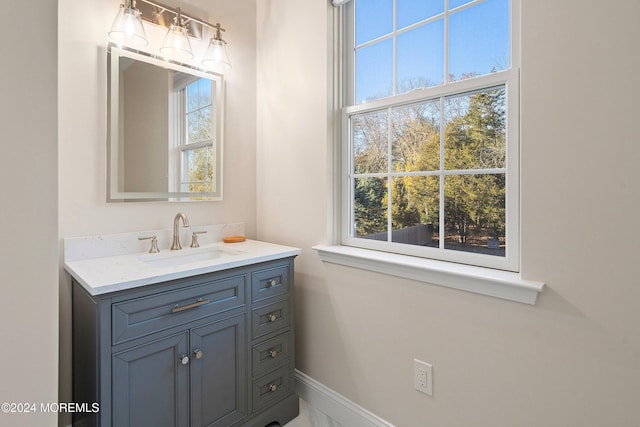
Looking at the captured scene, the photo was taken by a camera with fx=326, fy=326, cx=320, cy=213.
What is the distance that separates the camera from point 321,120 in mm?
1771

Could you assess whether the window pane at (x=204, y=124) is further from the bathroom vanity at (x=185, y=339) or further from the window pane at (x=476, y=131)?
the window pane at (x=476, y=131)

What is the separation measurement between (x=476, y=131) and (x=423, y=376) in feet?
3.40

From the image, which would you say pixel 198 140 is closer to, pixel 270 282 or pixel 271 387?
pixel 270 282

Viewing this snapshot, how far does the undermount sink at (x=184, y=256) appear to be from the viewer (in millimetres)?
1616

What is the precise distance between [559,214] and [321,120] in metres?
1.17

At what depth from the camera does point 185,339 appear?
1.30 m

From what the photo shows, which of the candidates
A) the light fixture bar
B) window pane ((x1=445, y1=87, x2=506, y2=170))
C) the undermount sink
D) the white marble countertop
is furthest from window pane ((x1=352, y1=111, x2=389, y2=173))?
the light fixture bar

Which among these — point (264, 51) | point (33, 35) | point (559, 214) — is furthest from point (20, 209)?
point (264, 51)

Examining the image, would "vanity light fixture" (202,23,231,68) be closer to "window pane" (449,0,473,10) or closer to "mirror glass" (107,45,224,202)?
"mirror glass" (107,45,224,202)

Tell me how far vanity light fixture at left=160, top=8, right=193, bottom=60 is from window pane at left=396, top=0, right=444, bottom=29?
44.3 inches

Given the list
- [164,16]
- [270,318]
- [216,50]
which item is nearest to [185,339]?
[270,318]

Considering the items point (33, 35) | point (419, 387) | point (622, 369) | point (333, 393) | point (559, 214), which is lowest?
point (333, 393)

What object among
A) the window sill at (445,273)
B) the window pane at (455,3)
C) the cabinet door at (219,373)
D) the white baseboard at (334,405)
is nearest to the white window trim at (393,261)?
the window sill at (445,273)

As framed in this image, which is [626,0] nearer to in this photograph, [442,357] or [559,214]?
[559,214]
